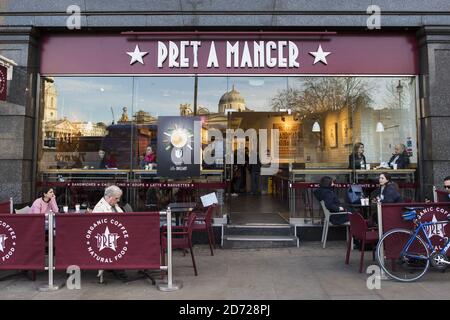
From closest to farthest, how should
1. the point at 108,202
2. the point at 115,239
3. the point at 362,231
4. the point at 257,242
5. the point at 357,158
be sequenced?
the point at 115,239
the point at 108,202
the point at 362,231
the point at 257,242
the point at 357,158

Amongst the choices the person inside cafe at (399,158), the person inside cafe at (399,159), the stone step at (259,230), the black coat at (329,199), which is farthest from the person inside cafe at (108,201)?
the person inside cafe at (399,158)

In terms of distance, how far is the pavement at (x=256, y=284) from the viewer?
5.46 meters

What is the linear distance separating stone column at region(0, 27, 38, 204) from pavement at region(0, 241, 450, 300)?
2904 mm

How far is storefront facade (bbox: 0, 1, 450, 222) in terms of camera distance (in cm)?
908

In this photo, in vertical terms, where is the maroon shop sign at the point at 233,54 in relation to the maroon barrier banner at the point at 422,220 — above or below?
above

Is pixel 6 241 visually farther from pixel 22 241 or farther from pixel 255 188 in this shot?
pixel 255 188

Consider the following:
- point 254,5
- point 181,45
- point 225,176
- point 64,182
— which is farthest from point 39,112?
point 254,5

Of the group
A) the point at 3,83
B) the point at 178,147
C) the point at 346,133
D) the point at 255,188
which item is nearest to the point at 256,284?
the point at 178,147

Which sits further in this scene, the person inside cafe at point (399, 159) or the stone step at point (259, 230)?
the person inside cafe at point (399, 159)

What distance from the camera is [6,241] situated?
566 cm

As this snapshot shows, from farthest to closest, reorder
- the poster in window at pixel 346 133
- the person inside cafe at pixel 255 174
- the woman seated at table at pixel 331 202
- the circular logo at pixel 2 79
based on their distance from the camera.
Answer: the person inside cafe at pixel 255 174 → the poster in window at pixel 346 133 → the circular logo at pixel 2 79 → the woman seated at table at pixel 331 202

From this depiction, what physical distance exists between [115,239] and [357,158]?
6495mm

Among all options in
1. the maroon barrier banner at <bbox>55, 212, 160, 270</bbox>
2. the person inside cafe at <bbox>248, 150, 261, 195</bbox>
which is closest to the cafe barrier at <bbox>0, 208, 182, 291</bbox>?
the maroon barrier banner at <bbox>55, 212, 160, 270</bbox>

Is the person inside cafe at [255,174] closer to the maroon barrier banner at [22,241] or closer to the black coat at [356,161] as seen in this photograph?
the black coat at [356,161]
